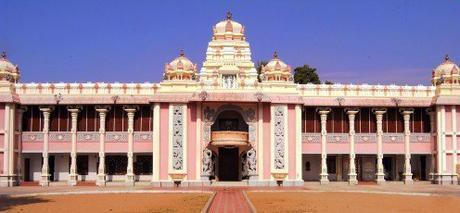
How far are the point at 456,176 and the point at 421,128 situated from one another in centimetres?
400

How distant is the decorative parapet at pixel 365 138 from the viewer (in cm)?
4562

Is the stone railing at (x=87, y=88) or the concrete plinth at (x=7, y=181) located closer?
the concrete plinth at (x=7, y=181)

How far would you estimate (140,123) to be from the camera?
45.1 m

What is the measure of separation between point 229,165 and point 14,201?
1849cm

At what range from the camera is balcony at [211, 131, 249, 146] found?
138 feet

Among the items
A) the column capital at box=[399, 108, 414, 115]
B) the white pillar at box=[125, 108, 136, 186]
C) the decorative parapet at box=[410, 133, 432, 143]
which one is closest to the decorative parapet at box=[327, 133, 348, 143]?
the column capital at box=[399, 108, 414, 115]

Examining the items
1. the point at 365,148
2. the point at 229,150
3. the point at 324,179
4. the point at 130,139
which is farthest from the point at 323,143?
the point at 130,139

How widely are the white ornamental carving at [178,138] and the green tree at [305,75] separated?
103 feet

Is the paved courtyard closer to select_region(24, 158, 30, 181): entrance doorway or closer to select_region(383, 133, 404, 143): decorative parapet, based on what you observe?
select_region(383, 133, 404, 143): decorative parapet

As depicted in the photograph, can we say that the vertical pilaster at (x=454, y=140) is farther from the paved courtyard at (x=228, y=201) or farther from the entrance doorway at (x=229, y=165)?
the entrance doorway at (x=229, y=165)

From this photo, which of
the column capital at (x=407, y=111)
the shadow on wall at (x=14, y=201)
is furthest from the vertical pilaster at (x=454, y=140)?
the shadow on wall at (x=14, y=201)

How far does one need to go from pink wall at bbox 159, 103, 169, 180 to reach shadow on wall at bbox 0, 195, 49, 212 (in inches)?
478

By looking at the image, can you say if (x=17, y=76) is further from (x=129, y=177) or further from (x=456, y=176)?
(x=456, y=176)

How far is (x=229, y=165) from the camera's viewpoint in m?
45.1
